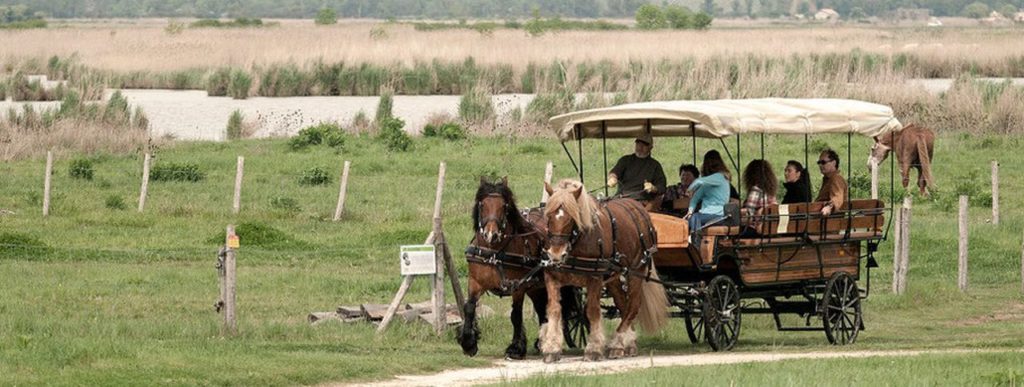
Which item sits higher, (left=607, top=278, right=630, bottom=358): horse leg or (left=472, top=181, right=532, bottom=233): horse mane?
(left=472, top=181, right=532, bottom=233): horse mane

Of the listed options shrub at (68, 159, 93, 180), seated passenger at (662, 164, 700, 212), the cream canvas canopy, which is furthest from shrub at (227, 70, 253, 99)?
seated passenger at (662, 164, 700, 212)

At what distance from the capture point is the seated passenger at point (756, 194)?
17875 millimetres

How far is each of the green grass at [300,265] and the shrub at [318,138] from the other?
24 centimetres

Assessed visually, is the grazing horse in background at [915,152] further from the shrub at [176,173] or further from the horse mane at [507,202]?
the horse mane at [507,202]

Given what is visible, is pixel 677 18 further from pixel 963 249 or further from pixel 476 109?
pixel 963 249

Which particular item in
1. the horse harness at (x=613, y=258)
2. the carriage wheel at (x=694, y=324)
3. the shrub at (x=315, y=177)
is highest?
the horse harness at (x=613, y=258)

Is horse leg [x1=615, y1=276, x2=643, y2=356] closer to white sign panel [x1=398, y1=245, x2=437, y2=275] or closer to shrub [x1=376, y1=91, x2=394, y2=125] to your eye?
white sign panel [x1=398, y1=245, x2=437, y2=275]

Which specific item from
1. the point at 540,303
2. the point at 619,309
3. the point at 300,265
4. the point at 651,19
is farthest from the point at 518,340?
the point at 651,19

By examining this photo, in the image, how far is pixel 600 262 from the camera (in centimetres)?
1608

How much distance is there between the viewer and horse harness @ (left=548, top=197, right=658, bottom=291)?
1589 centimetres

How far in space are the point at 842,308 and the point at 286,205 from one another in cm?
1223

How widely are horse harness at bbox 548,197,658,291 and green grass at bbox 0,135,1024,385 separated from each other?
113cm

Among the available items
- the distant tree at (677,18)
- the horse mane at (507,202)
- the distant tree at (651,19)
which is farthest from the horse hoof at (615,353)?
the distant tree at (651,19)

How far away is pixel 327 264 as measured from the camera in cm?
2369
